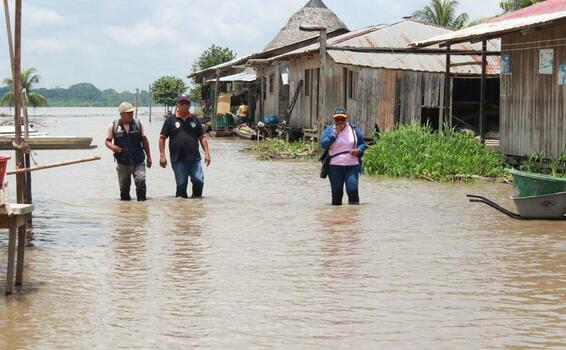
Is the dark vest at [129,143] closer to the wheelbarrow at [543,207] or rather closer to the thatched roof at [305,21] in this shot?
the wheelbarrow at [543,207]

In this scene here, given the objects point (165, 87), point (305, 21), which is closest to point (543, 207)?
point (305, 21)

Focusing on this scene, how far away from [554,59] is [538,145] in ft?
5.10

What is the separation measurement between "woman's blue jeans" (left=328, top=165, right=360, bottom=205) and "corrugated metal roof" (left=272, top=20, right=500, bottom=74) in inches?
372

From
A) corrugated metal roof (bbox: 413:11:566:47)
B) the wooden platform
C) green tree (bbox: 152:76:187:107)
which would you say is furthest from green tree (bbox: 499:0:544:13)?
green tree (bbox: 152:76:187:107)

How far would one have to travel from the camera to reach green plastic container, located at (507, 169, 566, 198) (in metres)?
11.4

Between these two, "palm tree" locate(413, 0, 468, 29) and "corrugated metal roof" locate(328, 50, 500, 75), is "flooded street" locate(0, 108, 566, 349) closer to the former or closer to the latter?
"corrugated metal roof" locate(328, 50, 500, 75)

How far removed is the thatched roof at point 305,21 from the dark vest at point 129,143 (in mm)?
29794

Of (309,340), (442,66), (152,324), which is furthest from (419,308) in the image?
(442,66)

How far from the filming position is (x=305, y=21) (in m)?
43.4

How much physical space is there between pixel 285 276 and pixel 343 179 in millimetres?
5277

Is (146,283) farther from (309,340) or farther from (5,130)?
(5,130)

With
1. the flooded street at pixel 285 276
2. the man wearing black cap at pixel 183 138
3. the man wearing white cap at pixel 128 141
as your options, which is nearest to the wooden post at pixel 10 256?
the flooded street at pixel 285 276

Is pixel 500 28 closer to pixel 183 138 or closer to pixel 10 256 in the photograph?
pixel 183 138

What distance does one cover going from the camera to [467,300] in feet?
24.1
